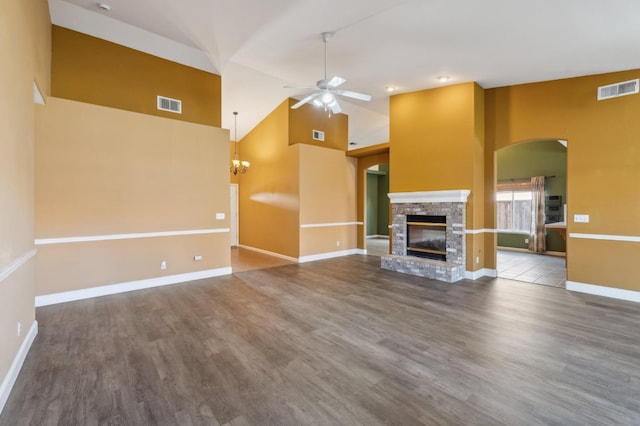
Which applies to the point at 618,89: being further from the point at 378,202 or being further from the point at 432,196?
the point at 378,202

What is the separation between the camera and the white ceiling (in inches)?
141

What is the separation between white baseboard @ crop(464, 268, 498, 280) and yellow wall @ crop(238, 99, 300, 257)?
3.86m

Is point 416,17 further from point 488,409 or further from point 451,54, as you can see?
point 488,409

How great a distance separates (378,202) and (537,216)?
21.5 feet

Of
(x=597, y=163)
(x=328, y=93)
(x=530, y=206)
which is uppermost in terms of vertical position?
(x=328, y=93)

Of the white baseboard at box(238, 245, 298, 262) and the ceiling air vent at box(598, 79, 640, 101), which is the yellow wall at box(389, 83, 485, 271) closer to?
the ceiling air vent at box(598, 79, 640, 101)

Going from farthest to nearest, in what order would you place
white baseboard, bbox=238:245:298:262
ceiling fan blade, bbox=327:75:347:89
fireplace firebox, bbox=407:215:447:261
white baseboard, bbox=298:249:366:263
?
white baseboard, bbox=238:245:298:262 → white baseboard, bbox=298:249:366:263 → fireplace firebox, bbox=407:215:447:261 → ceiling fan blade, bbox=327:75:347:89

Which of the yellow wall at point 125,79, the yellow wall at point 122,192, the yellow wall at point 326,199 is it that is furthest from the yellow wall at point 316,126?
the yellow wall at point 122,192

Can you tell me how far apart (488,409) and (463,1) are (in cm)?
417

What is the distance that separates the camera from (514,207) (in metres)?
8.87

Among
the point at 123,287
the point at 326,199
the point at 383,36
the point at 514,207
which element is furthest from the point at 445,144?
the point at 123,287

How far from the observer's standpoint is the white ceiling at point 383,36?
358cm

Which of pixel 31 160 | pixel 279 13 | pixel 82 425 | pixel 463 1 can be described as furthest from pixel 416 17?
pixel 82 425

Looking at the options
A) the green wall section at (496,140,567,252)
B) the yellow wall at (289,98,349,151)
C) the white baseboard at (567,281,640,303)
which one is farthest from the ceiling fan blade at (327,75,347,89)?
the green wall section at (496,140,567,252)
